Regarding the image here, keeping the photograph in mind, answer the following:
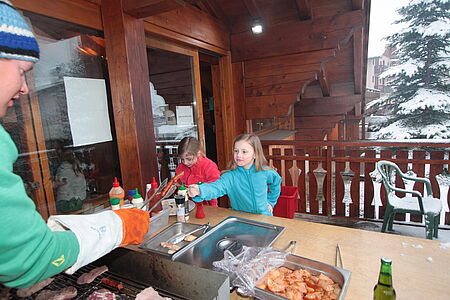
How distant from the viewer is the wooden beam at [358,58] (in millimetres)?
4172

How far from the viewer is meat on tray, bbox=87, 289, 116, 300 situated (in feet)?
3.42

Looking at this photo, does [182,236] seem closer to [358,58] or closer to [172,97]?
[172,97]

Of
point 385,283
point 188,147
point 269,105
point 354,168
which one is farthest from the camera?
point 269,105

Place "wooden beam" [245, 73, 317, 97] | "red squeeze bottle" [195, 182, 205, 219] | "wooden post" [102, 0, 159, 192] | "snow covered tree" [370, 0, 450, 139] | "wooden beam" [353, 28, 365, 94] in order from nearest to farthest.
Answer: "red squeeze bottle" [195, 182, 205, 219] < "wooden post" [102, 0, 159, 192] < "wooden beam" [245, 73, 317, 97] < "wooden beam" [353, 28, 365, 94] < "snow covered tree" [370, 0, 450, 139]

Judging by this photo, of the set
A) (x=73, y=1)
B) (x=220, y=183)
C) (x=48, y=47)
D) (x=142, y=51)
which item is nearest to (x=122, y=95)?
(x=142, y=51)

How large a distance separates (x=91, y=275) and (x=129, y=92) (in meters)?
1.46

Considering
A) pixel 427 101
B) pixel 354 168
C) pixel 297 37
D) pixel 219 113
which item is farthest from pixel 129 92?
pixel 427 101

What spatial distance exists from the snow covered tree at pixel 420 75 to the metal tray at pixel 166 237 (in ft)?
28.7

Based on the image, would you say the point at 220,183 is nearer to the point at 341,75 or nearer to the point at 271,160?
the point at 271,160

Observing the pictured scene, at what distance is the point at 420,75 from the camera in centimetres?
797

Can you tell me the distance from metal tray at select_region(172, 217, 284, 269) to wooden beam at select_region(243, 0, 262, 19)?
301cm

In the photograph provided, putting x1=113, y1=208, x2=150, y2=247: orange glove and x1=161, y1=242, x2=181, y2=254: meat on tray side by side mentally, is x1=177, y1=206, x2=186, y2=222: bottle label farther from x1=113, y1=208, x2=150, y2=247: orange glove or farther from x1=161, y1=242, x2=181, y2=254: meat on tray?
x1=113, y1=208, x2=150, y2=247: orange glove

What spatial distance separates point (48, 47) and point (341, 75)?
5745mm

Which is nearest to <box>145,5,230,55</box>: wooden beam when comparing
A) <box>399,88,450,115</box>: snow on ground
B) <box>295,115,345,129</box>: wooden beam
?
<box>295,115,345,129</box>: wooden beam
